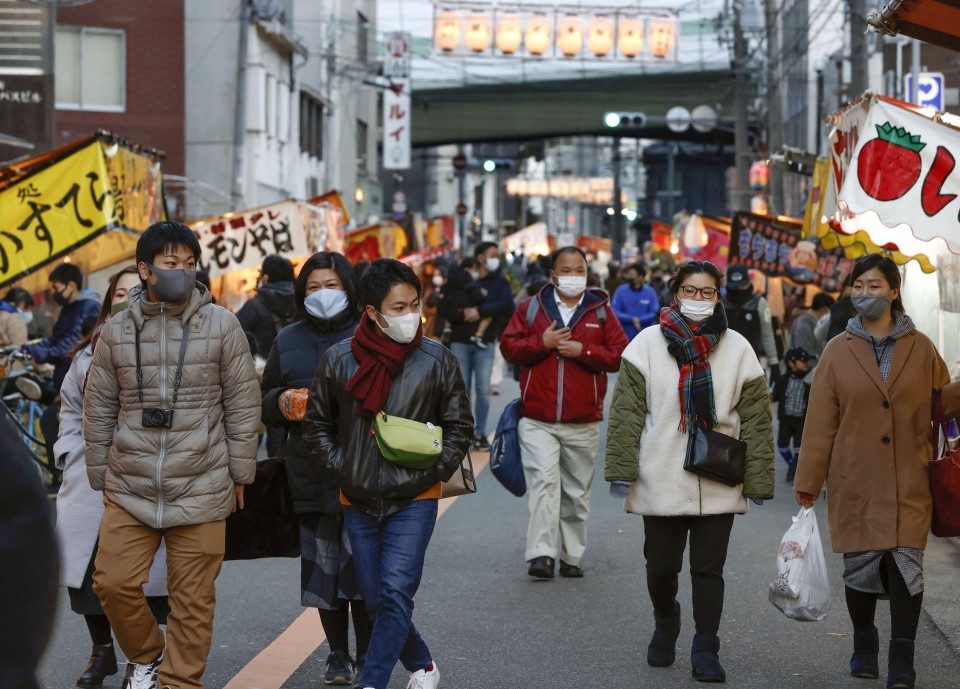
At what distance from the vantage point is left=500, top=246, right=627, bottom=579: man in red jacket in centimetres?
884

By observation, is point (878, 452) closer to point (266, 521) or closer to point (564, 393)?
point (266, 521)

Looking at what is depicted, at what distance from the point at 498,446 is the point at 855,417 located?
9.60ft

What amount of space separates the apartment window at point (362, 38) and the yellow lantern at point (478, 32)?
38.7 ft

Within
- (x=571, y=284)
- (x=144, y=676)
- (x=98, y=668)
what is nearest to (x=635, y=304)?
(x=571, y=284)

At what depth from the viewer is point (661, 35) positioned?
39469 millimetres

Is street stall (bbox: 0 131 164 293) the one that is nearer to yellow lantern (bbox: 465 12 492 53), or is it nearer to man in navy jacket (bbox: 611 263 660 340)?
man in navy jacket (bbox: 611 263 660 340)

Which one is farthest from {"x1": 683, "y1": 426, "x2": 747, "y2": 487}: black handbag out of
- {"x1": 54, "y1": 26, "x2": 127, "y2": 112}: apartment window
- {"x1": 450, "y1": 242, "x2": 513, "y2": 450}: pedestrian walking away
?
{"x1": 54, "y1": 26, "x2": 127, "y2": 112}: apartment window

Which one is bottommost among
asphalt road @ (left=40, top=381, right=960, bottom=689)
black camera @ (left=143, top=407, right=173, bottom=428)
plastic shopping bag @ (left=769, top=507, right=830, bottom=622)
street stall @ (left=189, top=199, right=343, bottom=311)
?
asphalt road @ (left=40, top=381, right=960, bottom=689)

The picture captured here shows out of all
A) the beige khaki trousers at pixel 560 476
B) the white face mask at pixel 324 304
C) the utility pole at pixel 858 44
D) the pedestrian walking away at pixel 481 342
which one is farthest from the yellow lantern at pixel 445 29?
the white face mask at pixel 324 304

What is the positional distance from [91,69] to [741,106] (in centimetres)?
1491

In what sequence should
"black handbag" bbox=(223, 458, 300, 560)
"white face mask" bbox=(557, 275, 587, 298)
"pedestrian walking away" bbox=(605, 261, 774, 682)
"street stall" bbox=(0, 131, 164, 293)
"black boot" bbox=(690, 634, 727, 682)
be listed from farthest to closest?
1. "street stall" bbox=(0, 131, 164, 293)
2. "white face mask" bbox=(557, 275, 587, 298)
3. "pedestrian walking away" bbox=(605, 261, 774, 682)
4. "black boot" bbox=(690, 634, 727, 682)
5. "black handbag" bbox=(223, 458, 300, 560)

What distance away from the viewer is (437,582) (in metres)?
8.64

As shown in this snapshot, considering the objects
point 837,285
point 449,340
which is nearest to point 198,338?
point 449,340

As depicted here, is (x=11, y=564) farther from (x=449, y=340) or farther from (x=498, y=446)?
(x=449, y=340)
